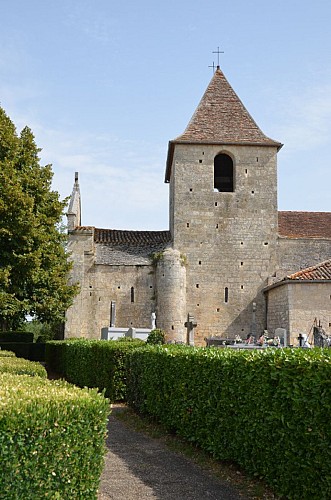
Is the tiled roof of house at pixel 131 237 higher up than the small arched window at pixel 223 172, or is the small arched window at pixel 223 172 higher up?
the small arched window at pixel 223 172

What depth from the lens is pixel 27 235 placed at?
17812mm

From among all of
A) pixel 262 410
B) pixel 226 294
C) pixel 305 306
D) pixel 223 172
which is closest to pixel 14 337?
pixel 226 294

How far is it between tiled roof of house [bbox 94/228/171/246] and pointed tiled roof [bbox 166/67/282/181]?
4728 millimetres

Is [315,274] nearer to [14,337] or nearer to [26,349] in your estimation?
[26,349]

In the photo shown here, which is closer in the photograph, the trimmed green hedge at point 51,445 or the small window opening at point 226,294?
the trimmed green hedge at point 51,445

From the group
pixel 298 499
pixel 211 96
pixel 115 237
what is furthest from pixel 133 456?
pixel 211 96

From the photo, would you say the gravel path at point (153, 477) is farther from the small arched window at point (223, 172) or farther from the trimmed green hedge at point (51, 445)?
the small arched window at point (223, 172)

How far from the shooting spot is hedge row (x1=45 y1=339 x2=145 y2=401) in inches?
483

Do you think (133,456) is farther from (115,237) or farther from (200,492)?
(115,237)

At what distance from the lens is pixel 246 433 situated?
620cm

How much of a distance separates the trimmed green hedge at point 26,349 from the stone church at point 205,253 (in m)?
1.88

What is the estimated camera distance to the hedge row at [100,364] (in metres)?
12.3

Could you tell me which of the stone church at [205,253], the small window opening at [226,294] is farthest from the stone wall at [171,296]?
the small window opening at [226,294]

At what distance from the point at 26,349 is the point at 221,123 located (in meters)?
16.5
